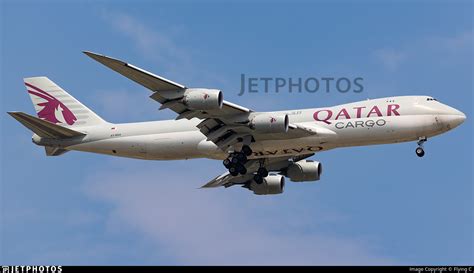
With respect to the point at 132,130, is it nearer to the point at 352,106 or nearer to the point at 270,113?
the point at 270,113

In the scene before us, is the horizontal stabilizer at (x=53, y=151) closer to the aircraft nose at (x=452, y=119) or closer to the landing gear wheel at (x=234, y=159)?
the landing gear wheel at (x=234, y=159)

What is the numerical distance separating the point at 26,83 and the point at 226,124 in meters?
14.3

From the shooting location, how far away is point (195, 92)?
55.2 metres

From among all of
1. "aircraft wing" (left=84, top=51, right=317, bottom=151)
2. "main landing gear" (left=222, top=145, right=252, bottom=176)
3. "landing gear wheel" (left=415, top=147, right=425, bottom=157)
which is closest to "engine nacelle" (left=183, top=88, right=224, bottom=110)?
"aircraft wing" (left=84, top=51, right=317, bottom=151)

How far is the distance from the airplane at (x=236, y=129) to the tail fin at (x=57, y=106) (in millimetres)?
343

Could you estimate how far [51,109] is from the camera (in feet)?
213

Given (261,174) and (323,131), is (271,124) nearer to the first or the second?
(323,131)

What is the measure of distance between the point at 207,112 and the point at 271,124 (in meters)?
3.29

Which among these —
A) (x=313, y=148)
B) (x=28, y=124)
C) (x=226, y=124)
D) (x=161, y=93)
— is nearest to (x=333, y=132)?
(x=313, y=148)

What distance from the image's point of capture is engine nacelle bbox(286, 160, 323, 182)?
2539 inches

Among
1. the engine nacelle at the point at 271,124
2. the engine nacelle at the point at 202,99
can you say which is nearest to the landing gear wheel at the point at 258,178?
the engine nacelle at the point at 271,124

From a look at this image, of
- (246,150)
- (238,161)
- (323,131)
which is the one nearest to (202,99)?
(246,150)

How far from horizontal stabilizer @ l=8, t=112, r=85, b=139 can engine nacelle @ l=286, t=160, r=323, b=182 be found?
12.3 m

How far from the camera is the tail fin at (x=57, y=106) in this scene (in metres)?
63.9
